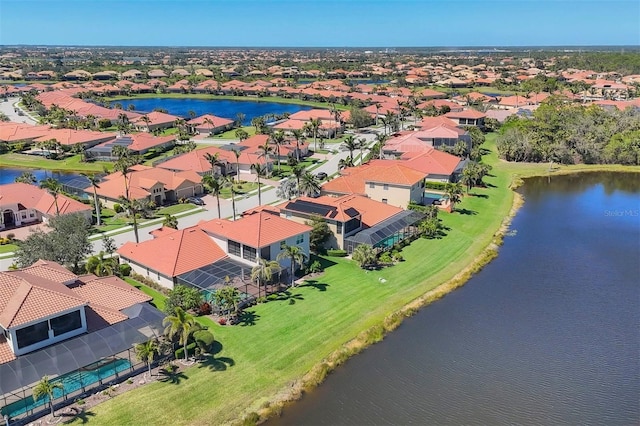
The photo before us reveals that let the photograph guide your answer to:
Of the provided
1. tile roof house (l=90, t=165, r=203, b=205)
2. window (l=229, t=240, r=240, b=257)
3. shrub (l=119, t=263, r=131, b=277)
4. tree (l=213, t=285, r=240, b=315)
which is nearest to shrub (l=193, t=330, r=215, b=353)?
tree (l=213, t=285, r=240, b=315)

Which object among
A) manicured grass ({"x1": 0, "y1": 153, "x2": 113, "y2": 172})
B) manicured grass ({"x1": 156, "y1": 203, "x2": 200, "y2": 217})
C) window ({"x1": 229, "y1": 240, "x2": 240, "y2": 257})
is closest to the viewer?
window ({"x1": 229, "y1": 240, "x2": 240, "y2": 257})

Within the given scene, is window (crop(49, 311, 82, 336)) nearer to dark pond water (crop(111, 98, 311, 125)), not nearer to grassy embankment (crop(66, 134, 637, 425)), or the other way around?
grassy embankment (crop(66, 134, 637, 425))

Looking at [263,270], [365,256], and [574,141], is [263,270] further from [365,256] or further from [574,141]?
[574,141]

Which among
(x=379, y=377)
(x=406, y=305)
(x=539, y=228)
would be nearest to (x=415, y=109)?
(x=539, y=228)

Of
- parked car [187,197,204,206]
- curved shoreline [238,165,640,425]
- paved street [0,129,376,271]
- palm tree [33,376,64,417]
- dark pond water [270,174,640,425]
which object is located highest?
palm tree [33,376,64,417]

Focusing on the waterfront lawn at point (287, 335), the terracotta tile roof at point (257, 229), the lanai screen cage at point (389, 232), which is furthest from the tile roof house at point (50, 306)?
the lanai screen cage at point (389, 232)

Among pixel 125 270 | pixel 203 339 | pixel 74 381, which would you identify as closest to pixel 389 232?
pixel 203 339
